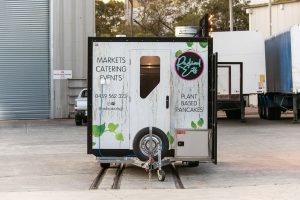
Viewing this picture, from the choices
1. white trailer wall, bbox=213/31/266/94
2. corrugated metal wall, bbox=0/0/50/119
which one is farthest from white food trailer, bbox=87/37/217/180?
corrugated metal wall, bbox=0/0/50/119

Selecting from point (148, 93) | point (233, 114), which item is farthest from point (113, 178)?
point (233, 114)

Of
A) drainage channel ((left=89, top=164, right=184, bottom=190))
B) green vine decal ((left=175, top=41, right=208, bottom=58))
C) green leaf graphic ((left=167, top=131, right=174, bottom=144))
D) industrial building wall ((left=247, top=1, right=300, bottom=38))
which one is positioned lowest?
drainage channel ((left=89, top=164, right=184, bottom=190))

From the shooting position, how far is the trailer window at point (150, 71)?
1310cm

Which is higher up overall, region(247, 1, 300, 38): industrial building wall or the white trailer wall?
region(247, 1, 300, 38): industrial building wall

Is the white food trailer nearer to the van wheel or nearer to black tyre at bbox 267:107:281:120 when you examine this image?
black tyre at bbox 267:107:281:120

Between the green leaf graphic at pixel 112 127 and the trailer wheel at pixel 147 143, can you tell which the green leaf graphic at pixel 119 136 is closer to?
the green leaf graphic at pixel 112 127

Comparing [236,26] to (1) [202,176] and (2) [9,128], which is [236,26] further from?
(1) [202,176]

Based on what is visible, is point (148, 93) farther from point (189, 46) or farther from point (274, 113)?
point (274, 113)

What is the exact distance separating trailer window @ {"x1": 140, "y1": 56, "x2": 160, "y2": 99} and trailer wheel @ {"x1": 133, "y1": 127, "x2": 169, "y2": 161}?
729 millimetres

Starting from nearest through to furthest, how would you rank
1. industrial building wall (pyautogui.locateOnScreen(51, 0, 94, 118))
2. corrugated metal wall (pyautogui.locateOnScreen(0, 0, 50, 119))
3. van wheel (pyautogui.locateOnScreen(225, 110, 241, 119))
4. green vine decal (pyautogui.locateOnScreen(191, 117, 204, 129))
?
green vine decal (pyautogui.locateOnScreen(191, 117, 204, 129)) → van wheel (pyautogui.locateOnScreen(225, 110, 241, 119)) → corrugated metal wall (pyautogui.locateOnScreen(0, 0, 50, 119)) → industrial building wall (pyautogui.locateOnScreen(51, 0, 94, 118))

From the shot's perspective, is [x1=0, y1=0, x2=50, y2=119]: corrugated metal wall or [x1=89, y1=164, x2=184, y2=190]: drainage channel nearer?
[x1=89, y1=164, x2=184, y2=190]: drainage channel

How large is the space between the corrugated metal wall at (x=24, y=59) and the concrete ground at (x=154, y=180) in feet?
35.0

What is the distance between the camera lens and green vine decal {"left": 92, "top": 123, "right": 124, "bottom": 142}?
1326 cm

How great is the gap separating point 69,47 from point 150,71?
20.6 meters
